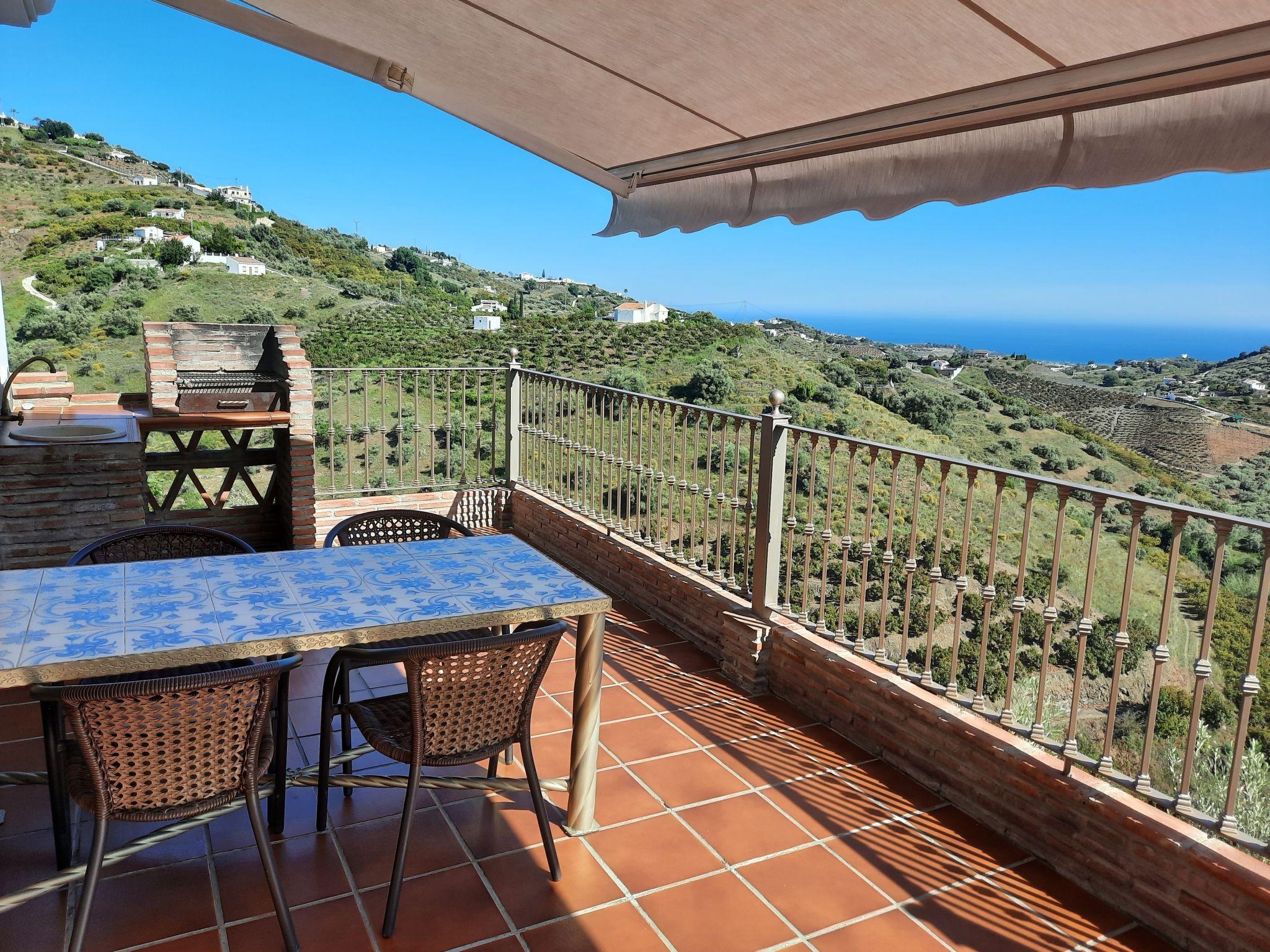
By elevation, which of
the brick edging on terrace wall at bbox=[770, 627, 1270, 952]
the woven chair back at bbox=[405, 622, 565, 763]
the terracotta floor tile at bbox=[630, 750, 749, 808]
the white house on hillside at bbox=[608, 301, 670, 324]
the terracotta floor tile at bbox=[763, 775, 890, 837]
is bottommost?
the terracotta floor tile at bbox=[763, 775, 890, 837]

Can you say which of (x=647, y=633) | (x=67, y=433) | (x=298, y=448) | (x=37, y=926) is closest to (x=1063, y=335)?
(x=647, y=633)

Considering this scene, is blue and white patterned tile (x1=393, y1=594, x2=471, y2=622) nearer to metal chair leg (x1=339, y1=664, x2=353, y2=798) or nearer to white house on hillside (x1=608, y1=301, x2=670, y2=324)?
metal chair leg (x1=339, y1=664, x2=353, y2=798)

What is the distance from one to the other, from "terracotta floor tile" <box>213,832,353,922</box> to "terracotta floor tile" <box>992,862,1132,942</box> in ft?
7.22

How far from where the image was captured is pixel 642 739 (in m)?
3.79

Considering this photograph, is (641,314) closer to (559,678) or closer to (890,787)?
(559,678)

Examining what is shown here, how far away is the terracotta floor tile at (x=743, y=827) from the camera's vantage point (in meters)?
3.01

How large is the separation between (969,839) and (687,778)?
1.08 metres

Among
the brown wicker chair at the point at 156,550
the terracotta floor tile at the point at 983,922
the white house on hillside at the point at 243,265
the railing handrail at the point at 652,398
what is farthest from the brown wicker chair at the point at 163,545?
the white house on hillside at the point at 243,265

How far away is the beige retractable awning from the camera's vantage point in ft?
6.42

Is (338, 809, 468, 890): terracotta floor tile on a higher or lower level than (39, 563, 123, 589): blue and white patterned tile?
lower

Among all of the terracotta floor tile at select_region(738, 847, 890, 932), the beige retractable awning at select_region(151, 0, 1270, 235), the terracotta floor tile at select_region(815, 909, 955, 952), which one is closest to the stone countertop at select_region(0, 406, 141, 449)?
the beige retractable awning at select_region(151, 0, 1270, 235)

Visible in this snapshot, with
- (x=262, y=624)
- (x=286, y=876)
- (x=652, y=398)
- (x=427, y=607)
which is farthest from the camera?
(x=652, y=398)

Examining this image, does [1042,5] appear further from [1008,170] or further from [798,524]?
[798,524]

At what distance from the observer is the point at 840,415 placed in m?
18.0
